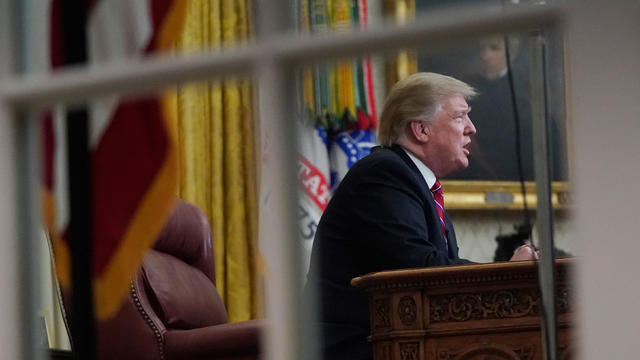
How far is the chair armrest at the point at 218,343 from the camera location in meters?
3.28

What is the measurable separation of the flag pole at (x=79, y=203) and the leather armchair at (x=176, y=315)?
201 centimetres

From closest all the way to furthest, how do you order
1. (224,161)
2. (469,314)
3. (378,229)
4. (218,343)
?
1. (469,314)
2. (378,229)
3. (218,343)
4. (224,161)

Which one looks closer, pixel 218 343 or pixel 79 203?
pixel 79 203

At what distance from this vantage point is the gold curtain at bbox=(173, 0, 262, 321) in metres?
5.20

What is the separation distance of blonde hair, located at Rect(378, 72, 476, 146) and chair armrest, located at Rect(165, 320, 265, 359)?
2.21 ft

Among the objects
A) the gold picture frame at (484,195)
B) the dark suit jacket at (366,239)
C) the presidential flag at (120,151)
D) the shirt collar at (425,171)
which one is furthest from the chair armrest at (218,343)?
the gold picture frame at (484,195)

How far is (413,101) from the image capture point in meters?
3.44

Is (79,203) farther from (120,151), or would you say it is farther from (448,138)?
(448,138)

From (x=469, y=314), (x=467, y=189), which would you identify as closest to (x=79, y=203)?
(x=469, y=314)

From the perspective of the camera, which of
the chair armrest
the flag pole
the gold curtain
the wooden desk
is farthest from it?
the gold curtain

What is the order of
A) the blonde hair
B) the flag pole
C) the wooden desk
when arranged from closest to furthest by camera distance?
the flag pole → the wooden desk → the blonde hair

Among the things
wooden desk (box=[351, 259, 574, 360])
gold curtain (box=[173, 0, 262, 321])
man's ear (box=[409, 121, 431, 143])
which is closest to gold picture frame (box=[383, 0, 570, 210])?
gold curtain (box=[173, 0, 262, 321])

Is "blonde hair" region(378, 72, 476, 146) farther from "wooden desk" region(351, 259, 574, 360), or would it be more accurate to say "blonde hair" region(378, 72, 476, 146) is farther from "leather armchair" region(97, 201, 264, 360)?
"wooden desk" region(351, 259, 574, 360)

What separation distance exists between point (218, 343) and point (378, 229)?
60 centimetres
